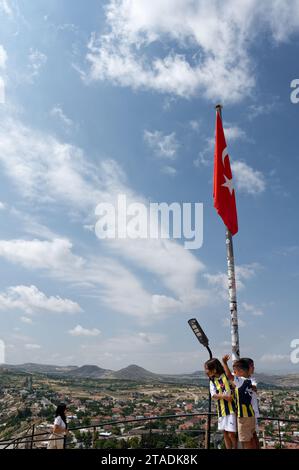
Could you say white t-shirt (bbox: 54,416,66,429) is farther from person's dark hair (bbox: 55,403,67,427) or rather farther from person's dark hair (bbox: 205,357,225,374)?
person's dark hair (bbox: 205,357,225,374)

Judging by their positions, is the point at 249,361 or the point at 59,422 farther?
the point at 59,422

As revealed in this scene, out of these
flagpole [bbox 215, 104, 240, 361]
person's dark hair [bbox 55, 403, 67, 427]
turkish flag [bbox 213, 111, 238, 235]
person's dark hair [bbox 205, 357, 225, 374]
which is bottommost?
person's dark hair [bbox 55, 403, 67, 427]

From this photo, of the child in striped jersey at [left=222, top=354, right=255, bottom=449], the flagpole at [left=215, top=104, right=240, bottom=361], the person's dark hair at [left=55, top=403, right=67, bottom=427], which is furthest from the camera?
the person's dark hair at [left=55, top=403, right=67, bottom=427]

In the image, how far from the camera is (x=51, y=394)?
52.7 meters

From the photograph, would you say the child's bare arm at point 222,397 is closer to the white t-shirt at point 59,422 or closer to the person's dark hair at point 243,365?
the person's dark hair at point 243,365

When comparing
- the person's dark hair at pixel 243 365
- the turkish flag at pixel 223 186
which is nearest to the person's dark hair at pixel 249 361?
the person's dark hair at pixel 243 365

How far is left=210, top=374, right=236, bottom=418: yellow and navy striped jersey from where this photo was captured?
5969mm

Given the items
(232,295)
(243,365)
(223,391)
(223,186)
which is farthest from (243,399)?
(223,186)

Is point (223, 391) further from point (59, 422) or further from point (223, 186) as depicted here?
point (223, 186)

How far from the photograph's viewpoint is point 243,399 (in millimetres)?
5793

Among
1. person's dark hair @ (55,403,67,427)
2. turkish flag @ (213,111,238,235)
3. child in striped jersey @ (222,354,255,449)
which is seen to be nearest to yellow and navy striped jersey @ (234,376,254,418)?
child in striped jersey @ (222,354,255,449)

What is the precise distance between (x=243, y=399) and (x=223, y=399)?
1.18 feet
